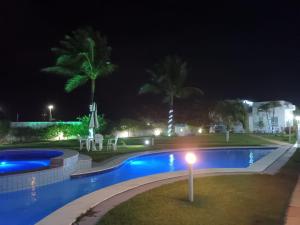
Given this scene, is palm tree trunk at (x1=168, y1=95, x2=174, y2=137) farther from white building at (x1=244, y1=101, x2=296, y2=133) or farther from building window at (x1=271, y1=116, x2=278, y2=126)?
building window at (x1=271, y1=116, x2=278, y2=126)

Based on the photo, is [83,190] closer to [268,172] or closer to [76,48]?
[268,172]

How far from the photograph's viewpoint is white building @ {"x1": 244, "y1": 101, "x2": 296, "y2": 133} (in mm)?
50156

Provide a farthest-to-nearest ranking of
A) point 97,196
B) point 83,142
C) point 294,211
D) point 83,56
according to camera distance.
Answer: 1. point 83,56
2. point 83,142
3. point 97,196
4. point 294,211

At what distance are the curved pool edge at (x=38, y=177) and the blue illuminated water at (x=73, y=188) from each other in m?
0.16

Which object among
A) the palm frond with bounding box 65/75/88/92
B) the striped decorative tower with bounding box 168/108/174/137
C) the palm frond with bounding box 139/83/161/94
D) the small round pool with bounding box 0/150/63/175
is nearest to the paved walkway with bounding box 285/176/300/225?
the small round pool with bounding box 0/150/63/175

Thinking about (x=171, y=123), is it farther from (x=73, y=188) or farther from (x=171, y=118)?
(x=73, y=188)

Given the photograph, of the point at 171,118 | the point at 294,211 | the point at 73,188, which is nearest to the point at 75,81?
the point at 73,188

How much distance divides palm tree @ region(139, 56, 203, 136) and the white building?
17.8 meters

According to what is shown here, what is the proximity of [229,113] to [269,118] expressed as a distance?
1102 centimetres

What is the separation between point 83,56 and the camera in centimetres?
2131

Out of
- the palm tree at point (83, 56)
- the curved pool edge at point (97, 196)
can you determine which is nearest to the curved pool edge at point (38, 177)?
the curved pool edge at point (97, 196)

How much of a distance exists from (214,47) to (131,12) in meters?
13.0

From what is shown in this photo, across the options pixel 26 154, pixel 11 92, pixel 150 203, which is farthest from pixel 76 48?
pixel 11 92

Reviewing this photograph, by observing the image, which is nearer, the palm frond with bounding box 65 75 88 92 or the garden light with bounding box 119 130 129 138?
the palm frond with bounding box 65 75 88 92
